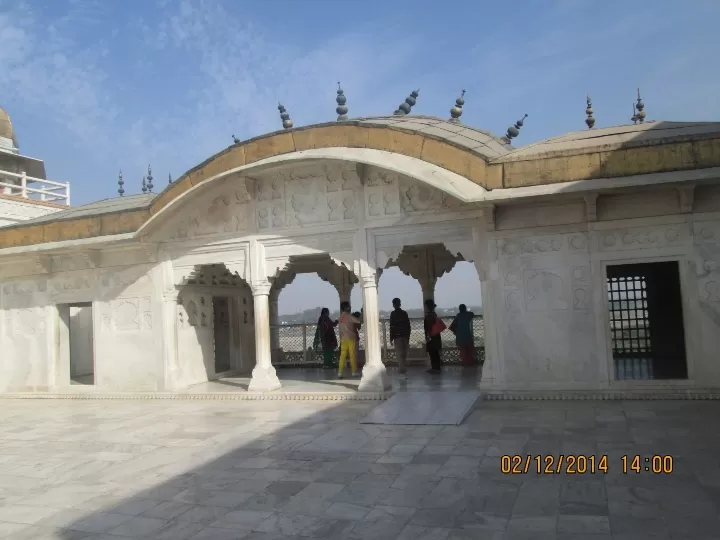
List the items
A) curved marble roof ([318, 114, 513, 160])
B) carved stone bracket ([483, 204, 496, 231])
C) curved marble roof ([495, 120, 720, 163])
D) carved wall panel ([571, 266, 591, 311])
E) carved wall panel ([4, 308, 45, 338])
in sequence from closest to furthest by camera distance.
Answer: curved marble roof ([495, 120, 720, 163]) → carved wall panel ([571, 266, 591, 311]) → carved stone bracket ([483, 204, 496, 231]) → curved marble roof ([318, 114, 513, 160]) → carved wall panel ([4, 308, 45, 338])

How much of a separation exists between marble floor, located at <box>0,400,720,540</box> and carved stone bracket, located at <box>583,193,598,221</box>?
255 centimetres

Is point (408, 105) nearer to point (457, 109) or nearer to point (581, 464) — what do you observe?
point (457, 109)

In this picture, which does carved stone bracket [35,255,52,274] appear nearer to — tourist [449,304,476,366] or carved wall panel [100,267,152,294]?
carved wall panel [100,267,152,294]

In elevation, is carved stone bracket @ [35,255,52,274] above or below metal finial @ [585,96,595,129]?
below

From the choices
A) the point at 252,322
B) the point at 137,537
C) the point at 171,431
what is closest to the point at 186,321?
the point at 252,322

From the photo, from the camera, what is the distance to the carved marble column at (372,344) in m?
9.30

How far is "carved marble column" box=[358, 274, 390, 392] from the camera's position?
30.5 feet

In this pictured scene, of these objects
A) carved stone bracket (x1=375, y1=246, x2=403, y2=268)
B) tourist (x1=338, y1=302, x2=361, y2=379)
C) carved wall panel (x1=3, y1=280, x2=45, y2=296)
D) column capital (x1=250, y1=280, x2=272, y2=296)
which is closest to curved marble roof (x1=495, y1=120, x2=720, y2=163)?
carved stone bracket (x1=375, y1=246, x2=403, y2=268)

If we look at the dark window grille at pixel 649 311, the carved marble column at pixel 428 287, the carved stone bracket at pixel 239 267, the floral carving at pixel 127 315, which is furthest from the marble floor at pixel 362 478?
the carved marble column at pixel 428 287

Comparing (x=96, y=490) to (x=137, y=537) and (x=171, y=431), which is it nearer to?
(x=137, y=537)

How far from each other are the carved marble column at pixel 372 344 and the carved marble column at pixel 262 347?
5.74 ft

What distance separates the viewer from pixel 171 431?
302 inches

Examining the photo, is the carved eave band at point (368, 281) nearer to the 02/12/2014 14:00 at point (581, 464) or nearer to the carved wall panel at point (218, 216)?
the carved wall panel at point (218, 216)

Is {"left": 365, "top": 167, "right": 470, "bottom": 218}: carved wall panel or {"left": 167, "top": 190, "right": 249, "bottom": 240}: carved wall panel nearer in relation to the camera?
{"left": 365, "top": 167, "right": 470, "bottom": 218}: carved wall panel
